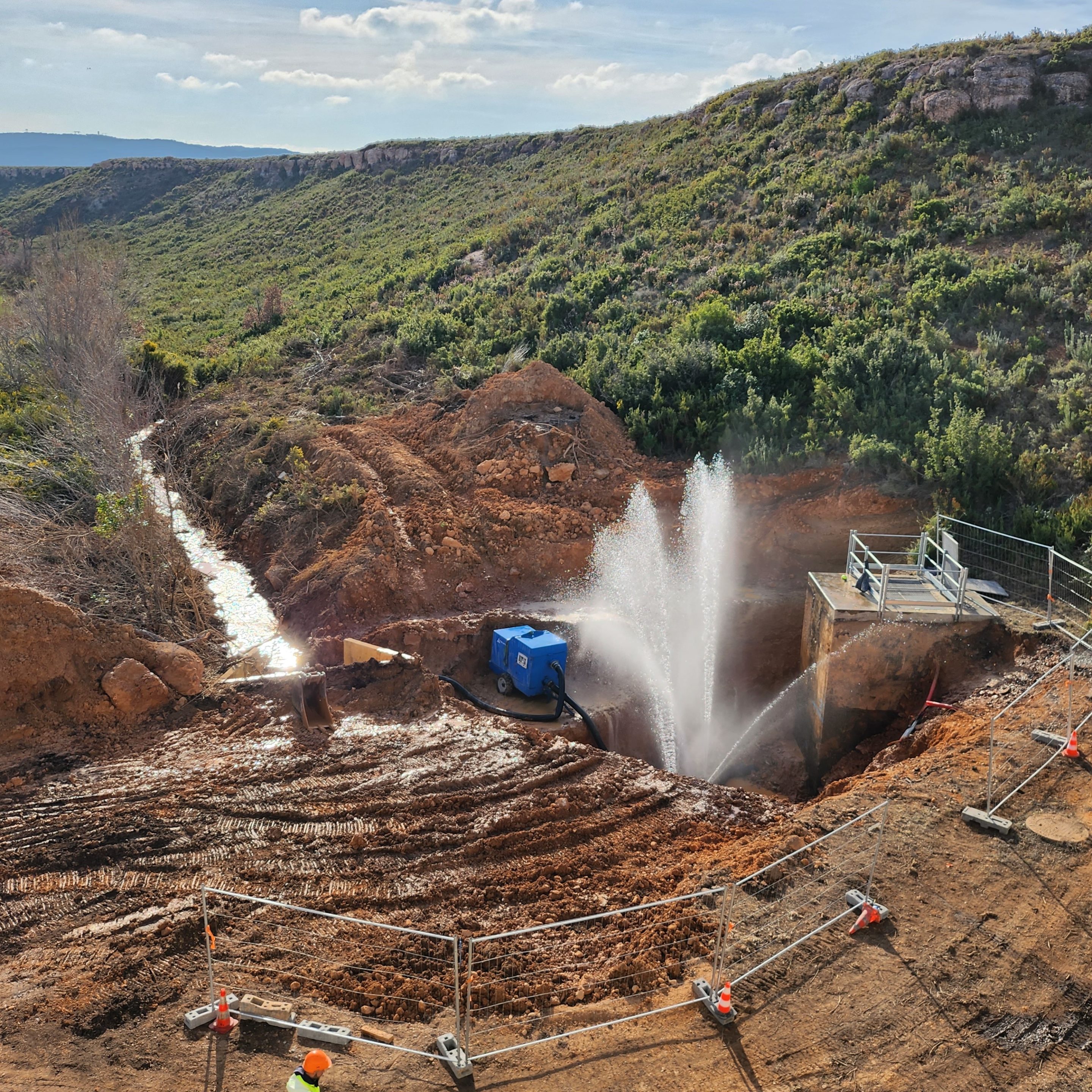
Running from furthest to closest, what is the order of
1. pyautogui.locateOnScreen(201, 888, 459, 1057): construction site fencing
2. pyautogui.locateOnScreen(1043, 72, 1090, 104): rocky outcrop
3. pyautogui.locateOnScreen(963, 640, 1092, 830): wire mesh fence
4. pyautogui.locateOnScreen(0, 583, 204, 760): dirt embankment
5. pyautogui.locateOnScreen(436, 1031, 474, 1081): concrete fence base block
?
pyautogui.locateOnScreen(1043, 72, 1090, 104): rocky outcrop → pyautogui.locateOnScreen(0, 583, 204, 760): dirt embankment → pyautogui.locateOnScreen(963, 640, 1092, 830): wire mesh fence → pyautogui.locateOnScreen(201, 888, 459, 1057): construction site fencing → pyautogui.locateOnScreen(436, 1031, 474, 1081): concrete fence base block

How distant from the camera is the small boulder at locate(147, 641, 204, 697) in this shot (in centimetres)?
1227

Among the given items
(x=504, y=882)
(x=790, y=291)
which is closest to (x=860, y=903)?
(x=504, y=882)

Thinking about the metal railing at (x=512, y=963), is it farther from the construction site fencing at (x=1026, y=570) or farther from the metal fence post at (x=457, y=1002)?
the construction site fencing at (x=1026, y=570)

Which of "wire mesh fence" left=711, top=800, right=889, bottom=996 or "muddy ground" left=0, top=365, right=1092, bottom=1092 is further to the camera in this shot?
"wire mesh fence" left=711, top=800, right=889, bottom=996

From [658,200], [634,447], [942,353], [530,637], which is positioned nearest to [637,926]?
[530,637]

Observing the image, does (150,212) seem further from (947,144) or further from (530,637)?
(530,637)

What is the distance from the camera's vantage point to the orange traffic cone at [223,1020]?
634 cm

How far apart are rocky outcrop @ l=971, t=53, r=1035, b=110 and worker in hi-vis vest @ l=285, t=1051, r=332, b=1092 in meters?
35.1

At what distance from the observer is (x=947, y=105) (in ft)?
99.3

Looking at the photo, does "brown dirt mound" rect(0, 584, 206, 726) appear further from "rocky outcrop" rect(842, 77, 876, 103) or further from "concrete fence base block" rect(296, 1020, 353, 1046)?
"rocky outcrop" rect(842, 77, 876, 103)

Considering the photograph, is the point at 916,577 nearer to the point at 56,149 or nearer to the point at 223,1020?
the point at 223,1020

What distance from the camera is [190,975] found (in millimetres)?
7023

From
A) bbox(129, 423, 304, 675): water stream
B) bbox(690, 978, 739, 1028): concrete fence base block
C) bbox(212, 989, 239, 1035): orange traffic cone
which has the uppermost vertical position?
bbox(212, 989, 239, 1035): orange traffic cone

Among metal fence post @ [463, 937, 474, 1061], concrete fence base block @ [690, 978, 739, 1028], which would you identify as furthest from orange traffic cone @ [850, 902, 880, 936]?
metal fence post @ [463, 937, 474, 1061]
